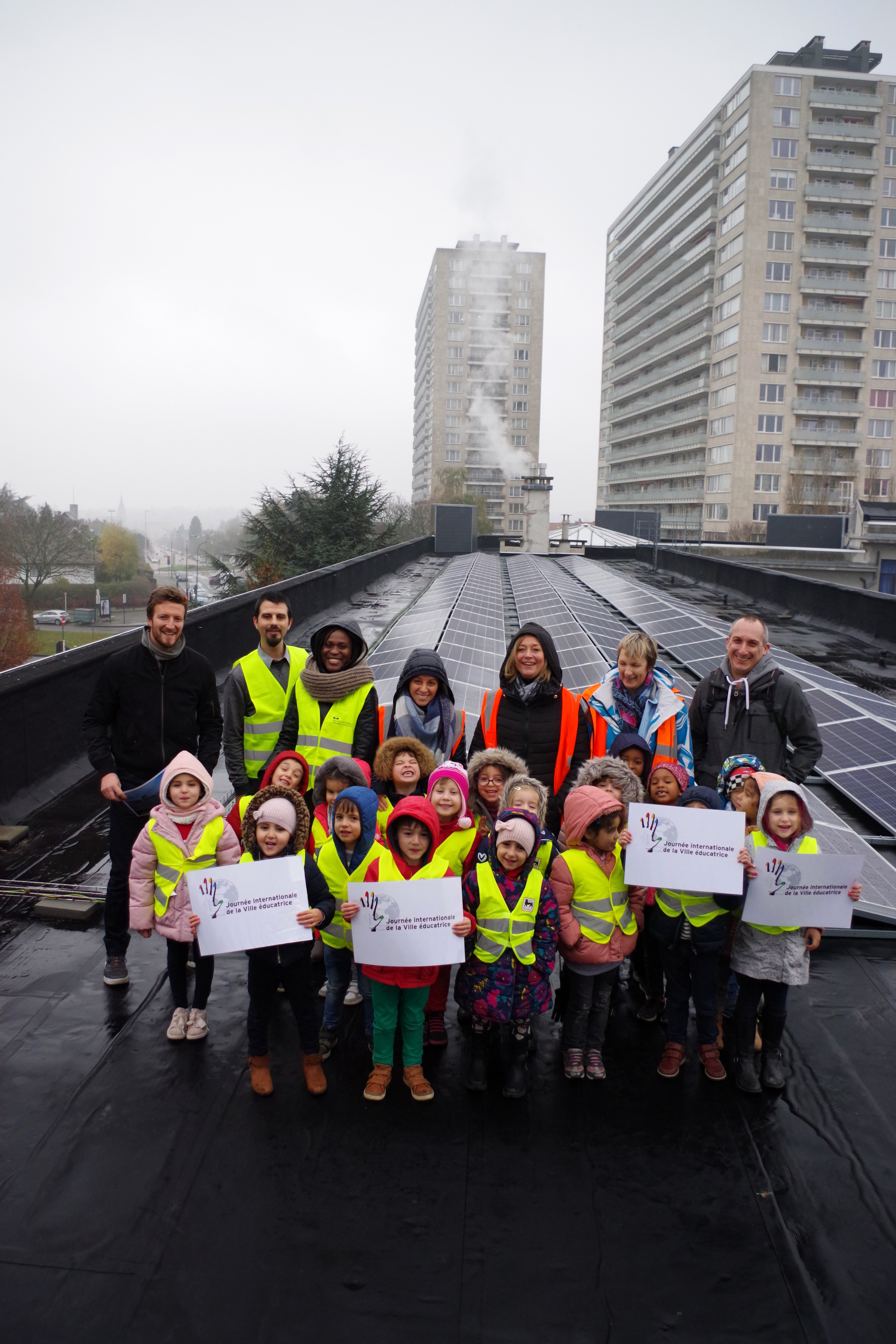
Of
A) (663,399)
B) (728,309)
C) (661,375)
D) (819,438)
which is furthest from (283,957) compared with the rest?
(661,375)

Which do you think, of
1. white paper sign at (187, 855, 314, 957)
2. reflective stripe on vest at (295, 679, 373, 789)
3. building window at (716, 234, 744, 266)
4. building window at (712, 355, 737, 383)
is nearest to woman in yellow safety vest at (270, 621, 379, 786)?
reflective stripe on vest at (295, 679, 373, 789)

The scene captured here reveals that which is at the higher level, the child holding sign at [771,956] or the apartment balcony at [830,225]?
the apartment balcony at [830,225]

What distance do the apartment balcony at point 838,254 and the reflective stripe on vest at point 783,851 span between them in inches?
3379

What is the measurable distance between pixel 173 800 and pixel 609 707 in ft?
8.73

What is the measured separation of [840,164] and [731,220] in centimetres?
947

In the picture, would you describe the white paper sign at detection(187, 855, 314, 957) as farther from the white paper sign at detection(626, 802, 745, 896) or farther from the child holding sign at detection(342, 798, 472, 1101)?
the white paper sign at detection(626, 802, 745, 896)

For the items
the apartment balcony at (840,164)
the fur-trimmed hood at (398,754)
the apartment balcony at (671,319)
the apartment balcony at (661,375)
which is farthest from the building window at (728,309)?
the fur-trimmed hood at (398,754)

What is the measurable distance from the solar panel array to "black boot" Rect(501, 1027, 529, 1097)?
439 centimetres

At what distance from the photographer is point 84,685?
877 cm

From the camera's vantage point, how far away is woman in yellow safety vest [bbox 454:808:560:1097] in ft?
13.5

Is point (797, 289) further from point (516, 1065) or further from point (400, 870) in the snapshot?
point (516, 1065)

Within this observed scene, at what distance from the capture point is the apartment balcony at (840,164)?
241 feet

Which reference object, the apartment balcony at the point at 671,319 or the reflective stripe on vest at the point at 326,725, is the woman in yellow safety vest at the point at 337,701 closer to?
the reflective stripe on vest at the point at 326,725

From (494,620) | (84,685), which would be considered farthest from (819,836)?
(494,620)
